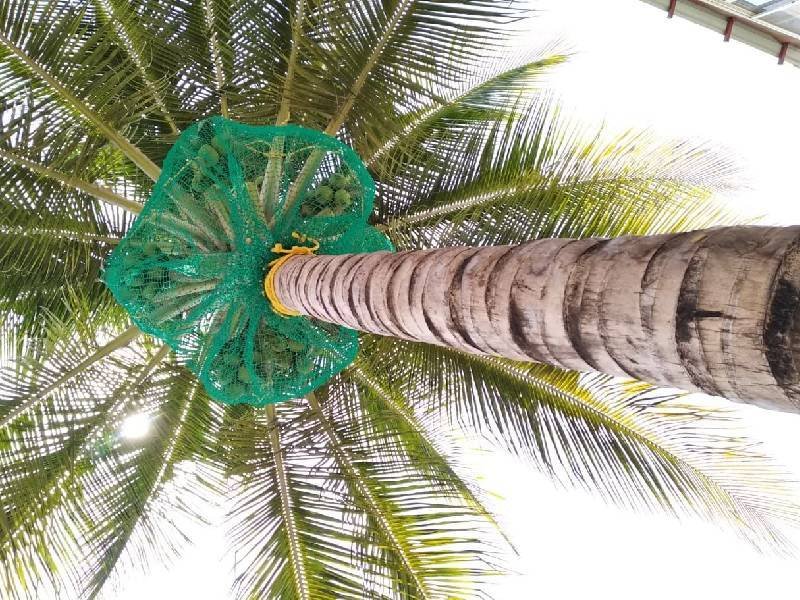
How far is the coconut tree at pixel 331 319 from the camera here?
394 cm

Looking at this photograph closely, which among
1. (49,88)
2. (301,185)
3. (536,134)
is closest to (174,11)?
(49,88)

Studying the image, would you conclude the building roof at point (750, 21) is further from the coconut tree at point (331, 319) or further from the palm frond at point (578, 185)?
the palm frond at point (578, 185)

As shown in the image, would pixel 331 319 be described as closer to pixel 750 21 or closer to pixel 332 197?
pixel 332 197

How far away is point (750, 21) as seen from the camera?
6934 millimetres

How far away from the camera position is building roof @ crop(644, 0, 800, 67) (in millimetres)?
6727

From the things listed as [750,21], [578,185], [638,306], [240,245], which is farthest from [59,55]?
[750,21]

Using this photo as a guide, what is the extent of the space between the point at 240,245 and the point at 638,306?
3056mm

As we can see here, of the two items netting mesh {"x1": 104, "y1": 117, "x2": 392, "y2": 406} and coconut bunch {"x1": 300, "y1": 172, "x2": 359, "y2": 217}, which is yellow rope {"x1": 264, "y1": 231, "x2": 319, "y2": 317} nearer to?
netting mesh {"x1": 104, "y1": 117, "x2": 392, "y2": 406}

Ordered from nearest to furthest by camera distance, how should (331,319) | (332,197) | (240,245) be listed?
1. (331,319)
2. (240,245)
3. (332,197)

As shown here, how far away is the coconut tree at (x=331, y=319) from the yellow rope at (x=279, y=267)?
12cm

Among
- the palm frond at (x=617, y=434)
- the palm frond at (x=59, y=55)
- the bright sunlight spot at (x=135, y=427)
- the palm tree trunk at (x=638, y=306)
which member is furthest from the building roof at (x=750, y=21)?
the bright sunlight spot at (x=135, y=427)

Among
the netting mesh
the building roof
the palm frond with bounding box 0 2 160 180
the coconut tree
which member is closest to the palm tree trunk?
the coconut tree

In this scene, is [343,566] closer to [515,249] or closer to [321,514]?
[321,514]

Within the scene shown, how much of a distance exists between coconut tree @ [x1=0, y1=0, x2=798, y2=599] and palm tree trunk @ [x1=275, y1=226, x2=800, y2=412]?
1.21 metres
